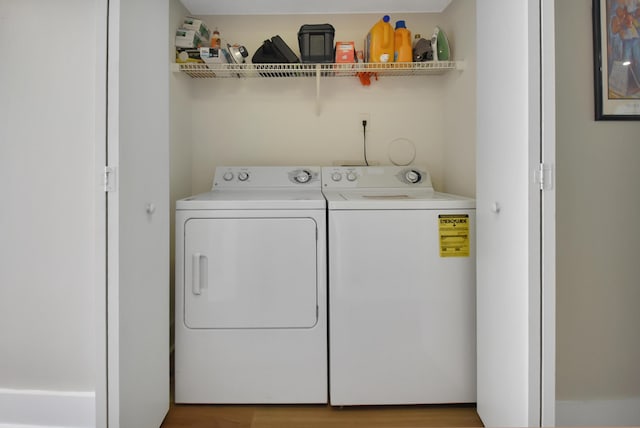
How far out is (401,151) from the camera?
231 cm

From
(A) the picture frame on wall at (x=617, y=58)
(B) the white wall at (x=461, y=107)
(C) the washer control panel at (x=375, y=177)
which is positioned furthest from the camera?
(C) the washer control panel at (x=375, y=177)

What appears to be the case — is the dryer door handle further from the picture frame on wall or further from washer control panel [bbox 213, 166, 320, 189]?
the picture frame on wall

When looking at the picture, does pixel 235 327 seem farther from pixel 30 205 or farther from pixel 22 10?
pixel 22 10

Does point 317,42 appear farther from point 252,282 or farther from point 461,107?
point 252,282

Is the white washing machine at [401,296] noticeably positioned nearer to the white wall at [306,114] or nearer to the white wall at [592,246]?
the white wall at [592,246]

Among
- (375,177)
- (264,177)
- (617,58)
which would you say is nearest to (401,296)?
(375,177)

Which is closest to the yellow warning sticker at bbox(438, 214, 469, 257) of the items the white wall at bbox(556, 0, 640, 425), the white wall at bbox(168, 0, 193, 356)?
the white wall at bbox(556, 0, 640, 425)

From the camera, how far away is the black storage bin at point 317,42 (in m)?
1.97

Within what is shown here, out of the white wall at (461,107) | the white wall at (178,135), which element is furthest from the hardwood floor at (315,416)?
the white wall at (461,107)

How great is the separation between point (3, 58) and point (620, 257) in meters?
2.54

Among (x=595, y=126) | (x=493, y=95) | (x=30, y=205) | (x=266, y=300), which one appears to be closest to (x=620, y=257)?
(x=595, y=126)

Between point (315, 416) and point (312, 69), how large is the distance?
Answer: 1.85 meters

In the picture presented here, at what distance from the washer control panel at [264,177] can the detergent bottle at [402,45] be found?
2.67ft

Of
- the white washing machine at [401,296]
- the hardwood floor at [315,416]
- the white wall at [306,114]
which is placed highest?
the white wall at [306,114]
